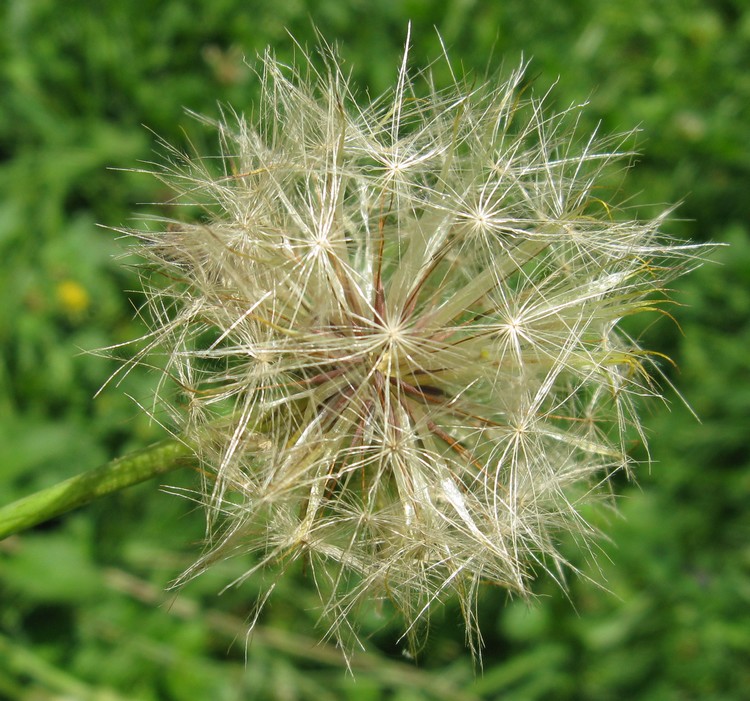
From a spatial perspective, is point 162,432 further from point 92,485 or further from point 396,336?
point 396,336

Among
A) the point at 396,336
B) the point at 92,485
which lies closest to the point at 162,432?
the point at 92,485

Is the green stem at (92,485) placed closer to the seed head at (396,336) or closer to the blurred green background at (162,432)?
the seed head at (396,336)

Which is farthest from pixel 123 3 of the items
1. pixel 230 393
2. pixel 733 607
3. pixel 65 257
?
pixel 733 607

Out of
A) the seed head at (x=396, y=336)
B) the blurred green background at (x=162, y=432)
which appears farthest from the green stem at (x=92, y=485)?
the blurred green background at (x=162, y=432)

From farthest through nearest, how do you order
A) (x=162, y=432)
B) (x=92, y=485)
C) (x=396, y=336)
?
(x=162, y=432) → (x=396, y=336) → (x=92, y=485)

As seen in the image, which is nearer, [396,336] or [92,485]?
[92,485]

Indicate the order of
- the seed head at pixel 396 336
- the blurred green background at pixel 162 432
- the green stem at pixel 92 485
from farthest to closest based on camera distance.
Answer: the blurred green background at pixel 162 432 → the seed head at pixel 396 336 → the green stem at pixel 92 485
